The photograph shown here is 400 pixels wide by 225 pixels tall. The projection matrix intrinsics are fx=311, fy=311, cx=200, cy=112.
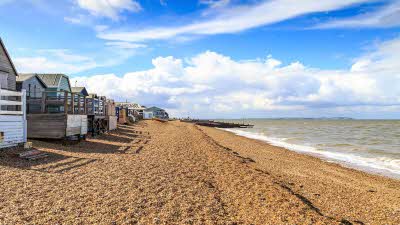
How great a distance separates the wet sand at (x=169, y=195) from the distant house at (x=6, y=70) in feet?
32.2

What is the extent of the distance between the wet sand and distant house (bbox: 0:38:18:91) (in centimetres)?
982

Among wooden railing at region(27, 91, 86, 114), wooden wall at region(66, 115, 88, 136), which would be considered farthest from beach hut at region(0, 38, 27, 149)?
wooden wall at region(66, 115, 88, 136)

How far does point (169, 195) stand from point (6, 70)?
59.6ft

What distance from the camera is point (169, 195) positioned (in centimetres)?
807

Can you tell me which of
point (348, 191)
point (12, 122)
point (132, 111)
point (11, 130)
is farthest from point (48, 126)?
point (132, 111)

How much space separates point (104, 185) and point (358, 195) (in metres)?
A: 8.44

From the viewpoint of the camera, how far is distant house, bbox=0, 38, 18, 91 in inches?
789

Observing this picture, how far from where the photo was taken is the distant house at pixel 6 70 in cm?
2005

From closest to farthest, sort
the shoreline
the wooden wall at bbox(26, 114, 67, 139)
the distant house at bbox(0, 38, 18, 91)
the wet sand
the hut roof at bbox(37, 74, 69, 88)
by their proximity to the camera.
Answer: the wet sand, the shoreline, the wooden wall at bbox(26, 114, 67, 139), the distant house at bbox(0, 38, 18, 91), the hut roof at bbox(37, 74, 69, 88)

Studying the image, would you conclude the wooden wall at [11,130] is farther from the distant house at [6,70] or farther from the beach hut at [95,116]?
the distant house at [6,70]

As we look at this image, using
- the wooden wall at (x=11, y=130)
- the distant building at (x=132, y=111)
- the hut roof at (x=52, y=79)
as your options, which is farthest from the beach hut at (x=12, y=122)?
the distant building at (x=132, y=111)

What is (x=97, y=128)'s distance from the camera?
2411cm

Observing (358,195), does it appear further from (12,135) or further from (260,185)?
(12,135)

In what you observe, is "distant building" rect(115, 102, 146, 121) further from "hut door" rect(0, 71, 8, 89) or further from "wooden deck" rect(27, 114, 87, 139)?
"wooden deck" rect(27, 114, 87, 139)
